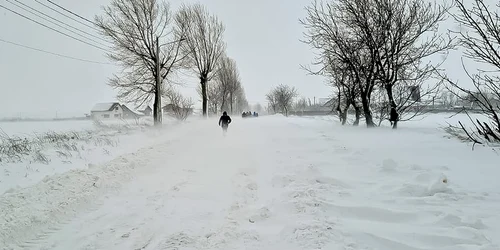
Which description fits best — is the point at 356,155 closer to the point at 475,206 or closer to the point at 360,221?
the point at 475,206

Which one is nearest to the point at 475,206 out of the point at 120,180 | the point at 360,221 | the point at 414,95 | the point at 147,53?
the point at 360,221

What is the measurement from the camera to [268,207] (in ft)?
14.7

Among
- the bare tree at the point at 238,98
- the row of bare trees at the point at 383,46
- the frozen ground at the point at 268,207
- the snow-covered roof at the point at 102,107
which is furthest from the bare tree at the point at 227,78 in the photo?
the snow-covered roof at the point at 102,107

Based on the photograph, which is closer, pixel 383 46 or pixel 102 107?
pixel 383 46

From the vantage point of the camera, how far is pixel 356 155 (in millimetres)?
8383

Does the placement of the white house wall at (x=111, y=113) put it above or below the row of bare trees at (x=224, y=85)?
below

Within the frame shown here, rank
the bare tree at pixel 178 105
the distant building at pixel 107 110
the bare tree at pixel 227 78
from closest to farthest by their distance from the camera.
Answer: the bare tree at pixel 178 105 < the bare tree at pixel 227 78 < the distant building at pixel 107 110

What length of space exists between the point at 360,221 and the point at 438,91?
16.9 metres

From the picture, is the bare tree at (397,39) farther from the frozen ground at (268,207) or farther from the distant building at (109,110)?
the distant building at (109,110)

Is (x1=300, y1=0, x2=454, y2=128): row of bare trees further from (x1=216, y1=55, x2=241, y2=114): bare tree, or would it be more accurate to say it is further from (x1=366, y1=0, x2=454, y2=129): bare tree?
(x1=216, y1=55, x2=241, y2=114): bare tree

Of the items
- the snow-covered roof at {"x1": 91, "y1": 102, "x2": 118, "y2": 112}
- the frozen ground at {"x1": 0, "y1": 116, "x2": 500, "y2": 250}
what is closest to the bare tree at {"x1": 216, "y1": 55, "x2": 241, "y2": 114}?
the frozen ground at {"x1": 0, "y1": 116, "x2": 500, "y2": 250}

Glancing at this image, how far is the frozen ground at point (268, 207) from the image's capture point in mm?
3354

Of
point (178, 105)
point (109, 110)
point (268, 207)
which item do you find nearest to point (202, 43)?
point (178, 105)

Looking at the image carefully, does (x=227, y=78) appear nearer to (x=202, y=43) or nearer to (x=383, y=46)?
(x=202, y=43)
